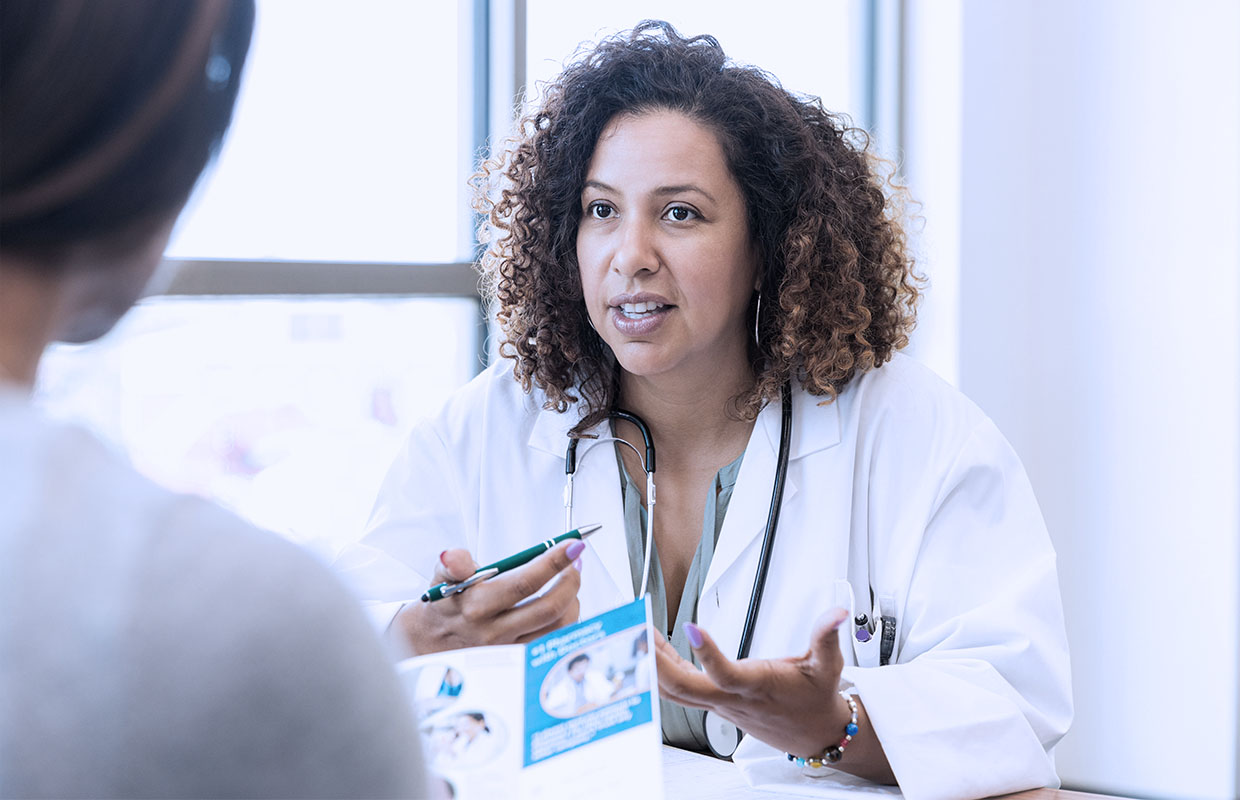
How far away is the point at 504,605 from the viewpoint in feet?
3.71

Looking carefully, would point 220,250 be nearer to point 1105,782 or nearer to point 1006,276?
point 1006,276

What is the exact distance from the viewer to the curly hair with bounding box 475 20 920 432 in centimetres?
163

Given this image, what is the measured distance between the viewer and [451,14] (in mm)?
2234

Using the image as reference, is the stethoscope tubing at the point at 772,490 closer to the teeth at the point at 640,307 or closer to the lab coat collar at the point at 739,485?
the lab coat collar at the point at 739,485

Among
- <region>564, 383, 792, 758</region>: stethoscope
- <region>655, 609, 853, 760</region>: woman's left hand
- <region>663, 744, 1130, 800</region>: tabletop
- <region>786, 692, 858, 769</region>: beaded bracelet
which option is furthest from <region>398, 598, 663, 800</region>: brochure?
<region>564, 383, 792, 758</region>: stethoscope

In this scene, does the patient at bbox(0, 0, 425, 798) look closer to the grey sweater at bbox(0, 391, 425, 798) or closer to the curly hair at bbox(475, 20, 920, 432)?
the grey sweater at bbox(0, 391, 425, 798)

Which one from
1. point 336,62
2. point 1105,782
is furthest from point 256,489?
point 1105,782

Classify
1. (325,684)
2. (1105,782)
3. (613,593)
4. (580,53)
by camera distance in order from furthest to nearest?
(1105,782) < (580,53) < (613,593) < (325,684)

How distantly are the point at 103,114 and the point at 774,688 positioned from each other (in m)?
0.84

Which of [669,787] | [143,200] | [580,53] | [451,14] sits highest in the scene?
[451,14]

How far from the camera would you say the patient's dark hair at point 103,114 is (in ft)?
1.36

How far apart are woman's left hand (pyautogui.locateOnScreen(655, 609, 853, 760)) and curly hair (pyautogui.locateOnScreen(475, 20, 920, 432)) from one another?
21.8 inches

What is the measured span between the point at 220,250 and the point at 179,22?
1.54 meters

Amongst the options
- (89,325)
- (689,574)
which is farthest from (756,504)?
(89,325)
